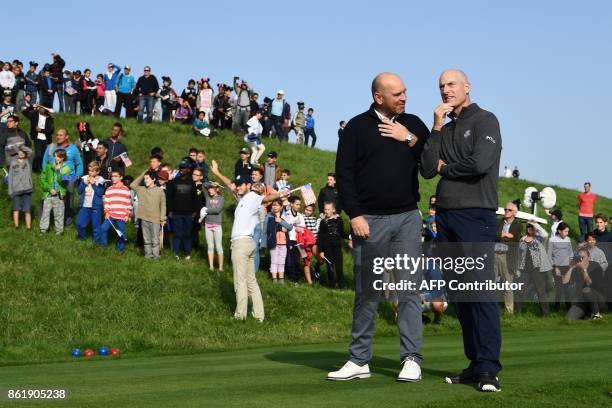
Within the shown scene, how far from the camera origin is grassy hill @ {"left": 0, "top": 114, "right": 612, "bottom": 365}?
56.5ft

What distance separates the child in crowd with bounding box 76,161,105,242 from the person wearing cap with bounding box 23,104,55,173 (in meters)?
5.11

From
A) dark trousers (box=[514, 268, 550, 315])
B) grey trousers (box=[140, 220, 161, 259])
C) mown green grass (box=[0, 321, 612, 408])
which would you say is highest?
grey trousers (box=[140, 220, 161, 259])

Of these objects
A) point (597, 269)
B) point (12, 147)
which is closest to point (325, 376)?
point (597, 269)

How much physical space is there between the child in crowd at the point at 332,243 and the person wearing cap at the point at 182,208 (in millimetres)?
3324

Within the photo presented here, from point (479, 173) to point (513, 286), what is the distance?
14.5 meters

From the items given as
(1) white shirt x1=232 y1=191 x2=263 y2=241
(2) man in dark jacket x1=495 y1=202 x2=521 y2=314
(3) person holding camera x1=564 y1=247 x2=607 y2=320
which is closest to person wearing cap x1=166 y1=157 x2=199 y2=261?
(1) white shirt x1=232 y1=191 x2=263 y2=241

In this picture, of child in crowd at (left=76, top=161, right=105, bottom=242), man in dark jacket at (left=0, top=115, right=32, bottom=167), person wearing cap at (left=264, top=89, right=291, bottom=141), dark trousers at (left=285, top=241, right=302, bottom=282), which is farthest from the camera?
person wearing cap at (left=264, top=89, right=291, bottom=141)

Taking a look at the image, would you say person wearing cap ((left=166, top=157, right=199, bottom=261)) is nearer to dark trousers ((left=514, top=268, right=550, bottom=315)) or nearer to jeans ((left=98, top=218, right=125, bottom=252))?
jeans ((left=98, top=218, right=125, bottom=252))

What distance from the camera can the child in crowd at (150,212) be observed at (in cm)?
2256

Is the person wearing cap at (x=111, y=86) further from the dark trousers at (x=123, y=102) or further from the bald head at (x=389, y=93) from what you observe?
the bald head at (x=389, y=93)

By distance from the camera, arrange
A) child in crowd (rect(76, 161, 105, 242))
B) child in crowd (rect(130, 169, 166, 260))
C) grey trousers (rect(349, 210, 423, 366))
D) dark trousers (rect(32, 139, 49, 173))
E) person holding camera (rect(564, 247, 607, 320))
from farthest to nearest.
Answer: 1. dark trousers (rect(32, 139, 49, 173))
2. child in crowd (rect(76, 161, 105, 242))
3. child in crowd (rect(130, 169, 166, 260))
4. person holding camera (rect(564, 247, 607, 320))
5. grey trousers (rect(349, 210, 423, 366))

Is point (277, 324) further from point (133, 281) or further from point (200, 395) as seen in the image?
point (200, 395)

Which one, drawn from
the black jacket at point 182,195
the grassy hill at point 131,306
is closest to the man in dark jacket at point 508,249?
the grassy hill at point 131,306

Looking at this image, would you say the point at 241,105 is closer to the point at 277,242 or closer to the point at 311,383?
the point at 277,242
